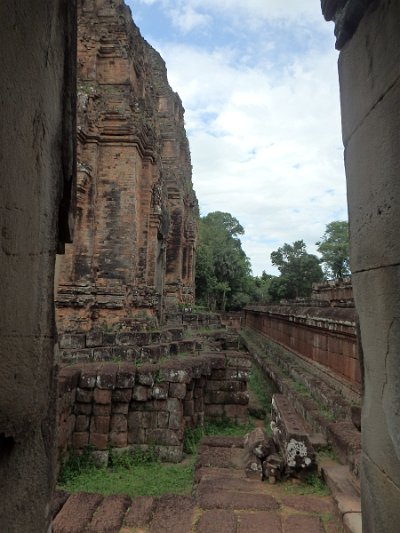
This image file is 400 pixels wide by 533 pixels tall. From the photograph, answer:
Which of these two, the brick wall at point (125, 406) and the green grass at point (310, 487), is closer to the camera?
the green grass at point (310, 487)

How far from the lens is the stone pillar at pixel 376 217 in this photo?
1561 millimetres

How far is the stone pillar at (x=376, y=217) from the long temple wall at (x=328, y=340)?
8.92 feet

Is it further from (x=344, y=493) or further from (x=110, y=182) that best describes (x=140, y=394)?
(x=110, y=182)

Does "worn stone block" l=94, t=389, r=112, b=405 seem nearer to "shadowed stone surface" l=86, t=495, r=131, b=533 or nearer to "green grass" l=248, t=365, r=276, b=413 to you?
"shadowed stone surface" l=86, t=495, r=131, b=533

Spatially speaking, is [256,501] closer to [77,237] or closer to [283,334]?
[77,237]

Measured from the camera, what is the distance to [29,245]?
1471mm

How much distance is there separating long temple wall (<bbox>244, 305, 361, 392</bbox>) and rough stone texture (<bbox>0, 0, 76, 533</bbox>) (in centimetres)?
355

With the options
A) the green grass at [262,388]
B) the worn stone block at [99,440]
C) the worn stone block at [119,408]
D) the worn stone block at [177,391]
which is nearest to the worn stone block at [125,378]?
the worn stone block at [119,408]

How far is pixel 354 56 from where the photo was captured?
1912 mm

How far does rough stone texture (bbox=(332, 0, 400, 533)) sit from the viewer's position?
5.12 ft

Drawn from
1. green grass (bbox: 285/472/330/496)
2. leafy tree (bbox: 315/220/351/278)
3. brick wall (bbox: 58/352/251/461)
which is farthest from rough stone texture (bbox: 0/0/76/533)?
leafy tree (bbox: 315/220/351/278)

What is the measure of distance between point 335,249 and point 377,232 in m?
49.3

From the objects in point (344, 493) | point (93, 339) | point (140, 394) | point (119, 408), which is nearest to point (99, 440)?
point (119, 408)

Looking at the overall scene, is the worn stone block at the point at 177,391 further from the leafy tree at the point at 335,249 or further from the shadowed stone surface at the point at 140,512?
the leafy tree at the point at 335,249
